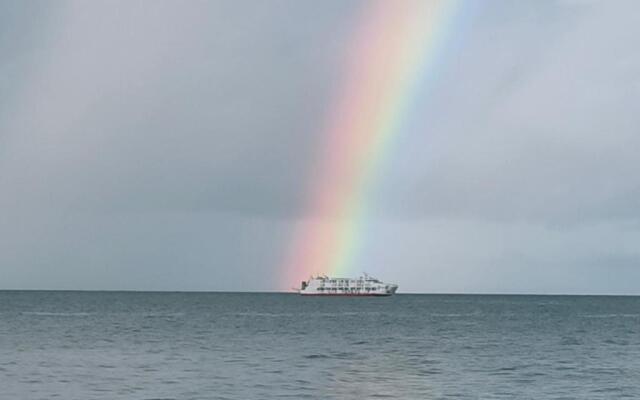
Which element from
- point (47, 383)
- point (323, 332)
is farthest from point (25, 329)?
point (47, 383)

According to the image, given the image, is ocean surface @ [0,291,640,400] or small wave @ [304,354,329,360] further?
small wave @ [304,354,329,360]

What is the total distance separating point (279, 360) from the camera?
72.2m

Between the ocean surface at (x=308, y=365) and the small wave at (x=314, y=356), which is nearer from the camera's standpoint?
the ocean surface at (x=308, y=365)

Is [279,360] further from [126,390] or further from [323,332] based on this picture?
[323,332]

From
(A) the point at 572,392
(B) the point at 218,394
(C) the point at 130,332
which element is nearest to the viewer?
(B) the point at 218,394

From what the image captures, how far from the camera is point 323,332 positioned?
11538 cm

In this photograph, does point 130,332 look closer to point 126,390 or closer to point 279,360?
point 279,360

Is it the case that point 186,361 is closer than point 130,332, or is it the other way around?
point 186,361

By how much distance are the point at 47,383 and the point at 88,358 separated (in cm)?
1686

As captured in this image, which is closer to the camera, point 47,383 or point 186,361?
point 47,383

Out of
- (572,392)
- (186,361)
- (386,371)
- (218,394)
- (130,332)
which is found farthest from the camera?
(130,332)

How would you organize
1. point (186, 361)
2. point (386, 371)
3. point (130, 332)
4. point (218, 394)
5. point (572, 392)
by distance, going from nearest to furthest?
point (218, 394)
point (572, 392)
point (386, 371)
point (186, 361)
point (130, 332)

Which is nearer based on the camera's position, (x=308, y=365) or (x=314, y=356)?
(x=308, y=365)

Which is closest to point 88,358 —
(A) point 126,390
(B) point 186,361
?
(B) point 186,361
